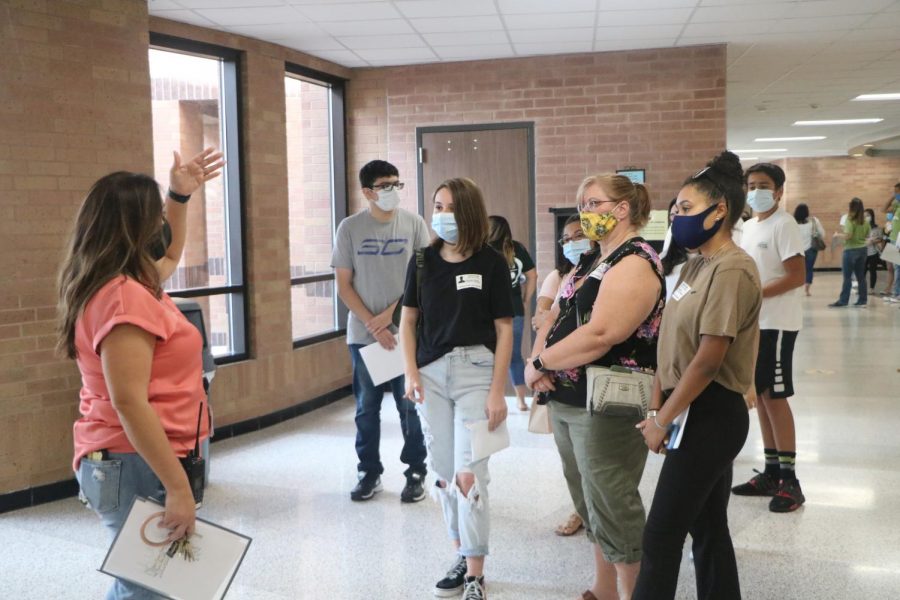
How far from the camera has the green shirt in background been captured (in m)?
12.2

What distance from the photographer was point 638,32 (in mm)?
5961

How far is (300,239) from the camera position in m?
6.68

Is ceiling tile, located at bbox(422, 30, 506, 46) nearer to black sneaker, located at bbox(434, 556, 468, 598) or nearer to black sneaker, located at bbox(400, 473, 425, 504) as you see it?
black sneaker, located at bbox(400, 473, 425, 504)

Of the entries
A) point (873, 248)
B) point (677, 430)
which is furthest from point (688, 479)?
point (873, 248)

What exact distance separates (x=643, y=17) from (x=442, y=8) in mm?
1430

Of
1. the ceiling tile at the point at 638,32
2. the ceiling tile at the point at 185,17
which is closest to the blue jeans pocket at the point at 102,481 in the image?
the ceiling tile at the point at 185,17

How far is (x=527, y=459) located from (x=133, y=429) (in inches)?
137

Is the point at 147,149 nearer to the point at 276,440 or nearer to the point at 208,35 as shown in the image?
the point at 208,35

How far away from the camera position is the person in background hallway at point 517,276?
17.7ft

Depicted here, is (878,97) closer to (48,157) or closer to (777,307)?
(777,307)

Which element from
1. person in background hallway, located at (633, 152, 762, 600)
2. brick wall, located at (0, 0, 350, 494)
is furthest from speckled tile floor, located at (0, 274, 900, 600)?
person in background hallway, located at (633, 152, 762, 600)

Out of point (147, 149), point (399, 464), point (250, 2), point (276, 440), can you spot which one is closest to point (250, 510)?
point (399, 464)

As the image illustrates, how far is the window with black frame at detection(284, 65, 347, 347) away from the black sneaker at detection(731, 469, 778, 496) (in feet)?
11.8

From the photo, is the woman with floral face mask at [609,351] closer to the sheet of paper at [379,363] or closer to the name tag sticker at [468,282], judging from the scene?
the name tag sticker at [468,282]
